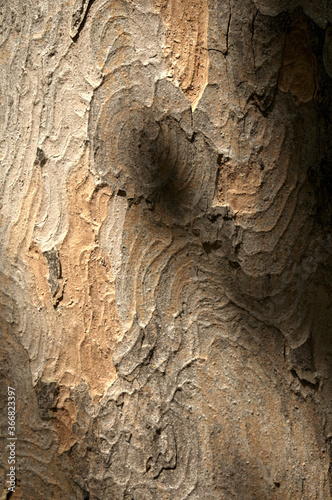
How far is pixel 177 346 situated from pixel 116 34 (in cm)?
59

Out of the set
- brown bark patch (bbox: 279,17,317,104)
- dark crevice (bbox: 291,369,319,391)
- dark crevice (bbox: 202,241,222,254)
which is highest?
brown bark patch (bbox: 279,17,317,104)

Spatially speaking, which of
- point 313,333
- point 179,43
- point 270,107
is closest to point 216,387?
point 313,333

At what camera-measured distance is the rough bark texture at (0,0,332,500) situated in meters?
0.81

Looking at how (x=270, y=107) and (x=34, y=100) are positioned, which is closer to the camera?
(x=270, y=107)

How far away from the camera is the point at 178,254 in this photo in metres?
0.85

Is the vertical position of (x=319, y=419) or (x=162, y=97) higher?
(x=162, y=97)

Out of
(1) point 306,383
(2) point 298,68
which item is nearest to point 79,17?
(2) point 298,68

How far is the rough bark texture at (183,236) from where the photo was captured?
2.64 ft

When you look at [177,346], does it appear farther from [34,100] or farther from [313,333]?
[34,100]

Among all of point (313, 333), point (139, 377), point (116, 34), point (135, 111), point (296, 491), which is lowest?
point (296, 491)

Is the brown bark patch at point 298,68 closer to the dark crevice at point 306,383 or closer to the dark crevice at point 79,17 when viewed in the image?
the dark crevice at point 79,17

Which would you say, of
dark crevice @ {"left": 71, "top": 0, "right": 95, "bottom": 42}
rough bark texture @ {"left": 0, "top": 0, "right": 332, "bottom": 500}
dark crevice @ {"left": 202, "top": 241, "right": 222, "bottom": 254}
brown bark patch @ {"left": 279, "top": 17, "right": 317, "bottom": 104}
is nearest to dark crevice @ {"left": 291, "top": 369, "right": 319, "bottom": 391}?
rough bark texture @ {"left": 0, "top": 0, "right": 332, "bottom": 500}

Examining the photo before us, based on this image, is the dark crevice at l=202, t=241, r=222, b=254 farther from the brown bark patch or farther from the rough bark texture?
the brown bark patch

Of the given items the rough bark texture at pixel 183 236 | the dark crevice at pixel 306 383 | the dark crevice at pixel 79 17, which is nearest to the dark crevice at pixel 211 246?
the rough bark texture at pixel 183 236
